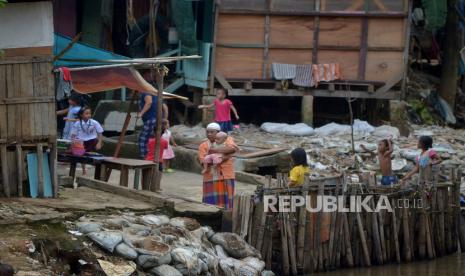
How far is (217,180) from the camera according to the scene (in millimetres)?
12141

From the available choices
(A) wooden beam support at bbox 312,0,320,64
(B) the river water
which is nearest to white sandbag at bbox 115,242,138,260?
(B) the river water

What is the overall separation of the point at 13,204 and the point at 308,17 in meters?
10.5

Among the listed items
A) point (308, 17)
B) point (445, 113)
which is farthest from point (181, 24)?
point (445, 113)

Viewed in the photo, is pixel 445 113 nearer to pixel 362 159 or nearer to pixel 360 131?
pixel 360 131

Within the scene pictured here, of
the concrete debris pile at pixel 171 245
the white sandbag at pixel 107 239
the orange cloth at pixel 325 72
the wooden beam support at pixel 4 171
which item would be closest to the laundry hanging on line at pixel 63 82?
the wooden beam support at pixel 4 171

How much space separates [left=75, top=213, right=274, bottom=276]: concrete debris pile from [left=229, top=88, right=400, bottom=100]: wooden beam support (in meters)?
8.74

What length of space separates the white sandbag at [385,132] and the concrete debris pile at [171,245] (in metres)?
8.24

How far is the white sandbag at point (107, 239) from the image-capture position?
9555 mm

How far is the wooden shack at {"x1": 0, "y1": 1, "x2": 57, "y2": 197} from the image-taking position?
1057cm

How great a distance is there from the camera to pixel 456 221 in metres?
13.4

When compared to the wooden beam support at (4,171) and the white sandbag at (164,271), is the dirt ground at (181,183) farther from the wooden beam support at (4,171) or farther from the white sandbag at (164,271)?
the white sandbag at (164,271)

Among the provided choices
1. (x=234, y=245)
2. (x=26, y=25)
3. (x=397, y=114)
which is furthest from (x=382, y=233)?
(x=397, y=114)

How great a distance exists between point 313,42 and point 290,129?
6.40 ft

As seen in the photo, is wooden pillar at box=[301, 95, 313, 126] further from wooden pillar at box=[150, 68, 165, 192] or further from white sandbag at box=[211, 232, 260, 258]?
white sandbag at box=[211, 232, 260, 258]
